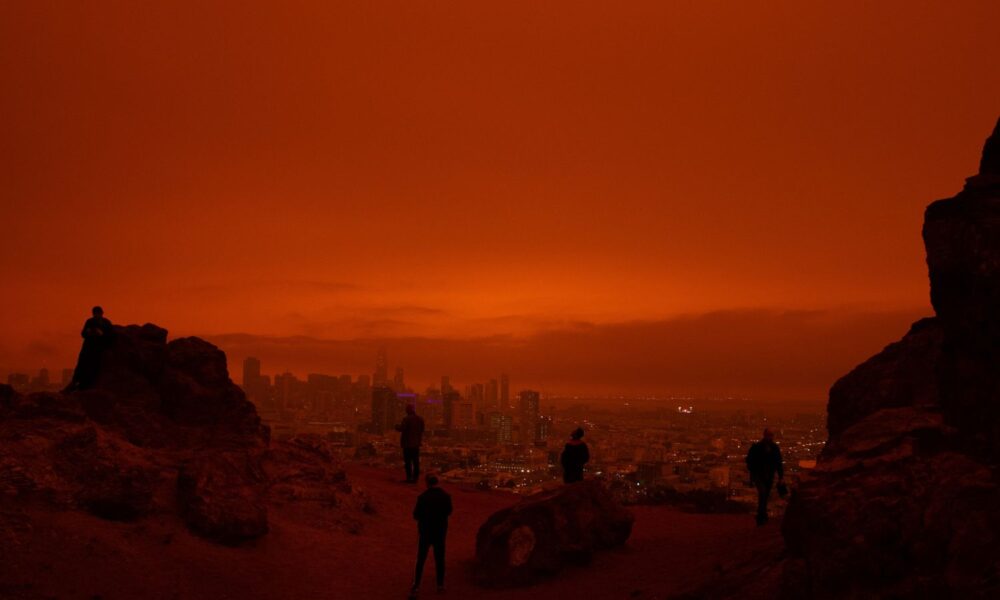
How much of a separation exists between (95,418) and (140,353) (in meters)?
2.47

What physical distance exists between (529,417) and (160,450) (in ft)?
172

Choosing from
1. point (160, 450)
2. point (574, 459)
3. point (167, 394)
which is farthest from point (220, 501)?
point (574, 459)

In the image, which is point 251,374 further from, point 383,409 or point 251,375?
point 383,409

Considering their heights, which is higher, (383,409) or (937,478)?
(937,478)

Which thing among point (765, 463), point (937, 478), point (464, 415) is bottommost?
point (464, 415)

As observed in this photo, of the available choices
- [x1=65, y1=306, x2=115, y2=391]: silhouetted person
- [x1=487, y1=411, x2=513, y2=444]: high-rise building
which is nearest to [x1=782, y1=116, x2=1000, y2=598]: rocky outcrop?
[x1=65, y1=306, x2=115, y2=391]: silhouetted person

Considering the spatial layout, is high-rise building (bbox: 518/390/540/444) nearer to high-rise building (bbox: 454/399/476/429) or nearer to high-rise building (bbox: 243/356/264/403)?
high-rise building (bbox: 454/399/476/429)

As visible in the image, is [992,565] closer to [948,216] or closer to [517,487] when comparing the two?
[948,216]

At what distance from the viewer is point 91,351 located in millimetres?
18219

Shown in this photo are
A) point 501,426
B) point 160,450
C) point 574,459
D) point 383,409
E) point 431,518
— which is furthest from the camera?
point 501,426

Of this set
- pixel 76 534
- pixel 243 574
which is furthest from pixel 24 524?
pixel 243 574

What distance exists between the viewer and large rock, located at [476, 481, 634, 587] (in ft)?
47.2

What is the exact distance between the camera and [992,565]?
729 cm

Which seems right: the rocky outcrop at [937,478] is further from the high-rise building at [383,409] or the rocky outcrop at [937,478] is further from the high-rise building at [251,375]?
the high-rise building at [251,375]
